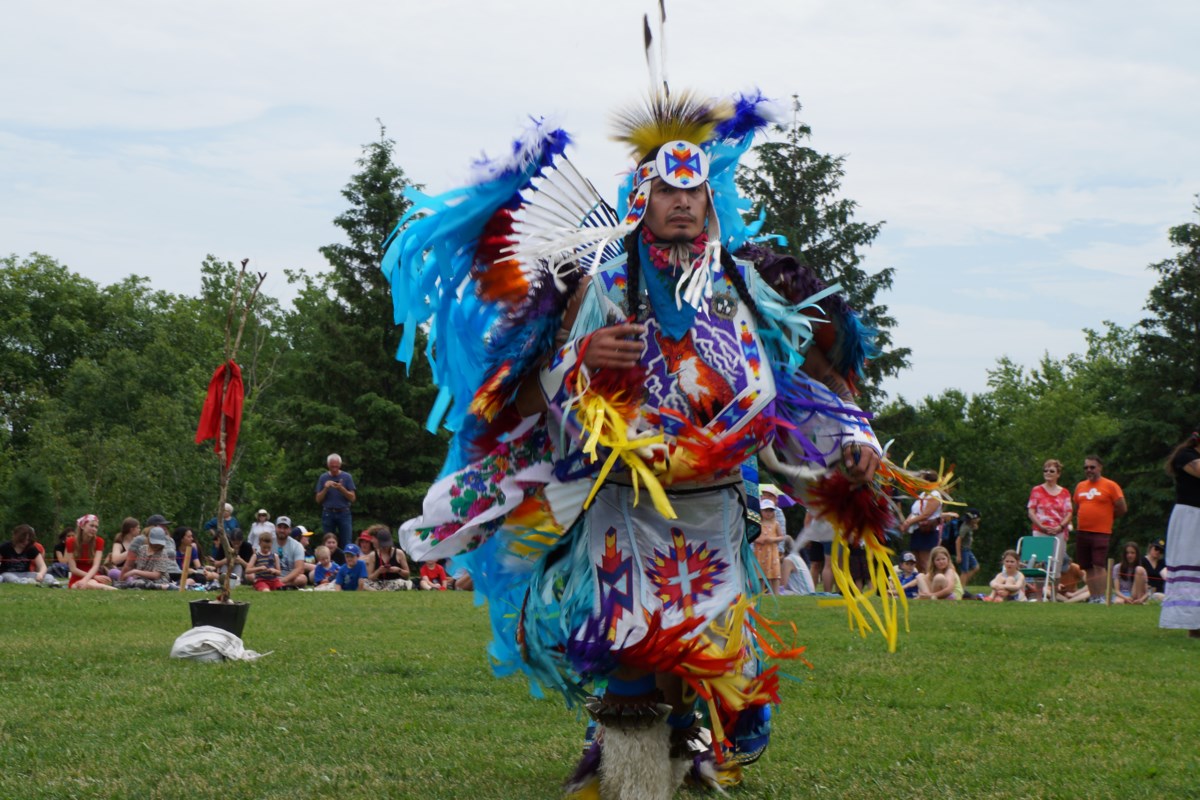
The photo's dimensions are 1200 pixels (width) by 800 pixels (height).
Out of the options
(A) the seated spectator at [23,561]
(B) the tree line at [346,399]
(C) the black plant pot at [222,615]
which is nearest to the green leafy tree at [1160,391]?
(B) the tree line at [346,399]

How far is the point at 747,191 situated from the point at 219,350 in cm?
2974

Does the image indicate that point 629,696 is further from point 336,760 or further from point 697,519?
point 336,760

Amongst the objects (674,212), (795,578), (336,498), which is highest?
(674,212)

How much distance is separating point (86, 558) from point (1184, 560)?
13.0 meters

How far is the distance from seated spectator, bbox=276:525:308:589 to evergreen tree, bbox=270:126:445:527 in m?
14.7

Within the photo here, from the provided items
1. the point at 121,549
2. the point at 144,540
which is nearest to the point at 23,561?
the point at 121,549

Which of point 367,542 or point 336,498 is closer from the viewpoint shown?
point 336,498

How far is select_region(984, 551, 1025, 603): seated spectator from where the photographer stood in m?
15.9

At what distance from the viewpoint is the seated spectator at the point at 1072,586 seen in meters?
16.3

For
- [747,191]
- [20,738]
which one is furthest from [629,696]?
[747,191]

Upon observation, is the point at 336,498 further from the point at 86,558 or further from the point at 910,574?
the point at 910,574

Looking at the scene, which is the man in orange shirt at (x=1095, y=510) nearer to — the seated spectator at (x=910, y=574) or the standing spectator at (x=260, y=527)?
the seated spectator at (x=910, y=574)

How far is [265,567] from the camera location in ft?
52.7

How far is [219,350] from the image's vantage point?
5550 cm
